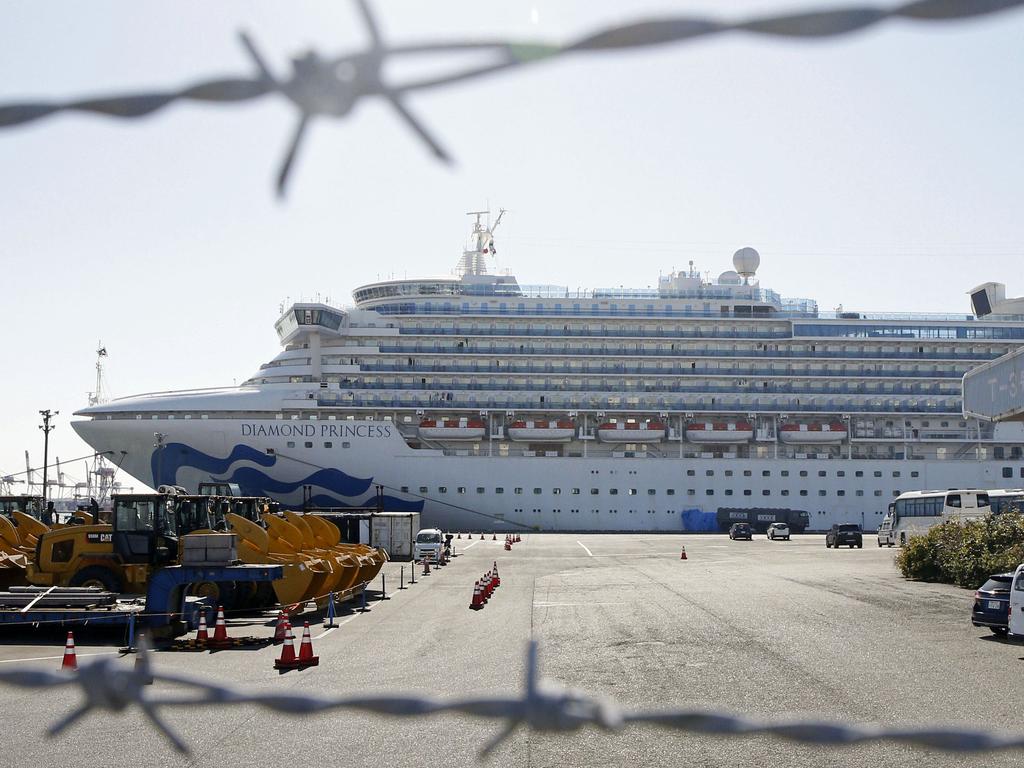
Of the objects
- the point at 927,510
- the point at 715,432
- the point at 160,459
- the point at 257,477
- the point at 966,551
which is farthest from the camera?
the point at 715,432

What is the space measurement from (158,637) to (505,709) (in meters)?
14.0

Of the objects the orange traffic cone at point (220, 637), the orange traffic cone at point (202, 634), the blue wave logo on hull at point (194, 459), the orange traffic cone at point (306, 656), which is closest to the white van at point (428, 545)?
the orange traffic cone at point (202, 634)

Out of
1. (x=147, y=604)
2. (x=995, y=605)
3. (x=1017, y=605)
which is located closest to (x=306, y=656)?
(x=147, y=604)

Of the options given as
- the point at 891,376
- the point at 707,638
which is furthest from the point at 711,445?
the point at 707,638

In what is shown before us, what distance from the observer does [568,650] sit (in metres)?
14.0

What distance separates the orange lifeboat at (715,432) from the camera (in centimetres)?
6072

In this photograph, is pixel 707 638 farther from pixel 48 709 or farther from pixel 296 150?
pixel 296 150

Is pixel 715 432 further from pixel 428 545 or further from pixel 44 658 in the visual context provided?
pixel 44 658

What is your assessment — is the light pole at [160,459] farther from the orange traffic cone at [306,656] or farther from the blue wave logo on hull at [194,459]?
the orange traffic cone at [306,656]

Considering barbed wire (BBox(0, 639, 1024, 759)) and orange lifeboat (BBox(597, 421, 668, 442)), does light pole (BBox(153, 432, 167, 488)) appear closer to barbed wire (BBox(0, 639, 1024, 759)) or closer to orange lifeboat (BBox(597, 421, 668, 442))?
orange lifeboat (BBox(597, 421, 668, 442))

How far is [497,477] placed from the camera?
57.6 meters

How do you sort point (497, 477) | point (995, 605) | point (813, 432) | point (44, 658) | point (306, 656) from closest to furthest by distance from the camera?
point (306, 656)
point (44, 658)
point (995, 605)
point (497, 477)
point (813, 432)

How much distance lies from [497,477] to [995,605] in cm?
4295

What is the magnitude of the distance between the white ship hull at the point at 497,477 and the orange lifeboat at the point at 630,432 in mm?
1372
